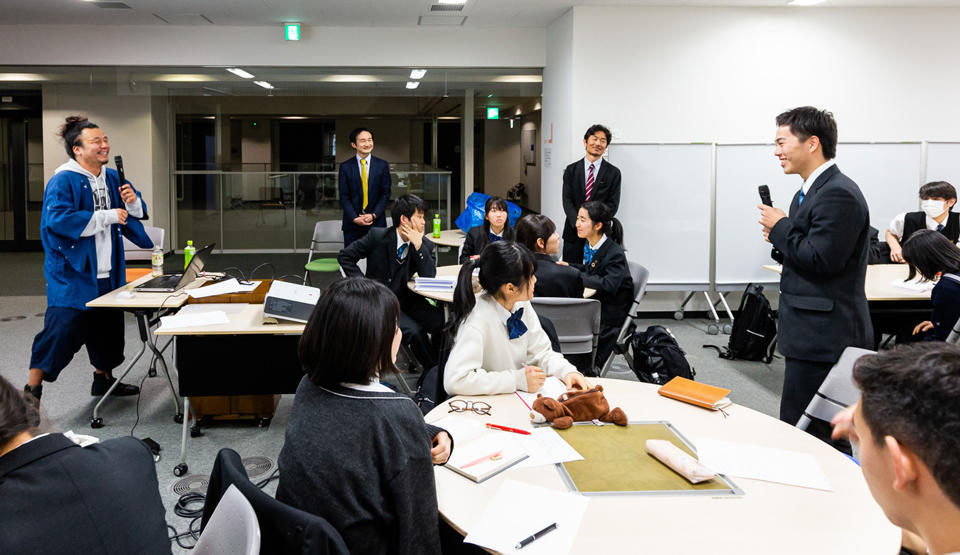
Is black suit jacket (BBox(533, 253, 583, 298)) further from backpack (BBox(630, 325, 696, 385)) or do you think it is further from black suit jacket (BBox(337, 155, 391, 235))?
black suit jacket (BBox(337, 155, 391, 235))

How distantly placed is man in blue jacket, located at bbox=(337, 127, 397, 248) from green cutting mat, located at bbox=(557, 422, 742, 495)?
190 inches

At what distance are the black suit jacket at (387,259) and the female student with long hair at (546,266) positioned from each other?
75cm

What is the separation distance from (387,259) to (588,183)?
259 centimetres

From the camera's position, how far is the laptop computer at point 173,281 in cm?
420

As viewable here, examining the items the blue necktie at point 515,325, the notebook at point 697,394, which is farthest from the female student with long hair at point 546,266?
the notebook at point 697,394

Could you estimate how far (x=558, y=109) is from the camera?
745 cm

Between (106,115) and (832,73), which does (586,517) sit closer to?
(832,73)

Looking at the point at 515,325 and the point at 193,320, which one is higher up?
the point at 515,325

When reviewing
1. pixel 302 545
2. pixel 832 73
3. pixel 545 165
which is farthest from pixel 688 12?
pixel 302 545

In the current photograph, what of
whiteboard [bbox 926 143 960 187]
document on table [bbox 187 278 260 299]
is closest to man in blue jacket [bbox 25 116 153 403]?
document on table [bbox 187 278 260 299]

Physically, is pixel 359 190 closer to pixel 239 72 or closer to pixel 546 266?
pixel 239 72

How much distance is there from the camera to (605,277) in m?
4.47

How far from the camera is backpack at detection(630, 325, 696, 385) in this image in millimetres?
4148

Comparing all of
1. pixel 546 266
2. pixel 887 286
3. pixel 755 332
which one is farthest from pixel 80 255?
pixel 887 286
